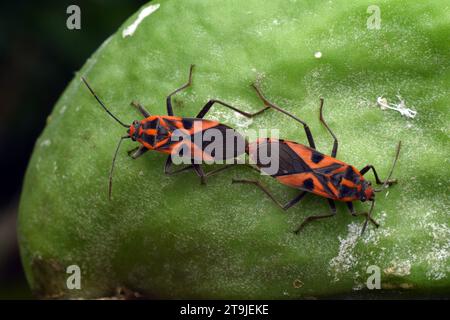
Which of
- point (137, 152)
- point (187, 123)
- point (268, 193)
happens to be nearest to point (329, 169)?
point (268, 193)

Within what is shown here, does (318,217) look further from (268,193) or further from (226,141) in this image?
(226,141)

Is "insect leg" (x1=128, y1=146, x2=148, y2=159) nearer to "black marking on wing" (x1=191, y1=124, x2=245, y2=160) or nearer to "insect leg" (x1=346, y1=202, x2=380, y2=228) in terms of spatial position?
"black marking on wing" (x1=191, y1=124, x2=245, y2=160)

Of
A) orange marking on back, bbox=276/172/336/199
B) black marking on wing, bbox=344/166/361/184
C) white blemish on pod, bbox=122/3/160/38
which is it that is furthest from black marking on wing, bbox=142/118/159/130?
black marking on wing, bbox=344/166/361/184

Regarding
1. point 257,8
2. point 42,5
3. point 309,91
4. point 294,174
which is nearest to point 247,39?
point 257,8

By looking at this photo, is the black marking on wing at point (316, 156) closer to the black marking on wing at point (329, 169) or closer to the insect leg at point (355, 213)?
the black marking on wing at point (329, 169)

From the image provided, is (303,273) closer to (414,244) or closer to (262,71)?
(414,244)

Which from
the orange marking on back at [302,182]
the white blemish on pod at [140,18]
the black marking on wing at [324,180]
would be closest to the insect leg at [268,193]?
the orange marking on back at [302,182]

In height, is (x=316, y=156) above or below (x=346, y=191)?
above
